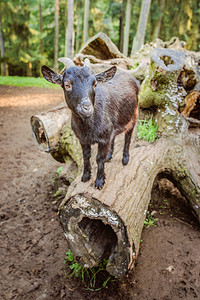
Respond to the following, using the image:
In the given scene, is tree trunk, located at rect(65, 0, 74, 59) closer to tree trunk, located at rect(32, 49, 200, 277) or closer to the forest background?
the forest background

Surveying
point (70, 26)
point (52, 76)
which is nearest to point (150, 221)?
point (52, 76)

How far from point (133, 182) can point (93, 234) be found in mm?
788

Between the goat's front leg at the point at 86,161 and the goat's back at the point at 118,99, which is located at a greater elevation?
the goat's back at the point at 118,99

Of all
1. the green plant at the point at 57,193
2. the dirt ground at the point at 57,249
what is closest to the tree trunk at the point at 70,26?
the dirt ground at the point at 57,249

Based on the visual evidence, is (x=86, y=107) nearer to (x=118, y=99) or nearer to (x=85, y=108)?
(x=85, y=108)

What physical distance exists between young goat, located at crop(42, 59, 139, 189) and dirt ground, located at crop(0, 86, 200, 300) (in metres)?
1.25

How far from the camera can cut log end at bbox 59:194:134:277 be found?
90.2 inches

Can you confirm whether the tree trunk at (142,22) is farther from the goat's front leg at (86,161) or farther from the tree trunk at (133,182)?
the goat's front leg at (86,161)

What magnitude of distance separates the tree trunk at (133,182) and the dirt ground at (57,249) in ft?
A: 1.33

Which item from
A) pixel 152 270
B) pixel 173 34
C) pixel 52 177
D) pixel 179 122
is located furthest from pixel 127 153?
pixel 173 34

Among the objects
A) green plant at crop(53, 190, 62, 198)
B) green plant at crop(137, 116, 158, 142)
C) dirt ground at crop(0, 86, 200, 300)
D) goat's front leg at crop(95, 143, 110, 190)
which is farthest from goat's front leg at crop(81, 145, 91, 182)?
green plant at crop(53, 190, 62, 198)

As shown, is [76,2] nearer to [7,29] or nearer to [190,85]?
[7,29]

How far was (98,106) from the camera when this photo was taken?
2.49 m

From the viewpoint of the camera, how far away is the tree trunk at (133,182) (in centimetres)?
234
